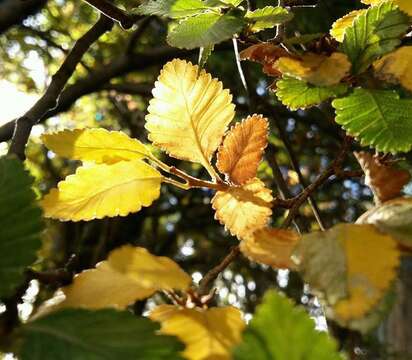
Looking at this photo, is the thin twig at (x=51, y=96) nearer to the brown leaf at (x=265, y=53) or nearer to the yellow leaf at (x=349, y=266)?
the brown leaf at (x=265, y=53)

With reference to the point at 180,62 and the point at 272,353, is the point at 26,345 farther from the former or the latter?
the point at 180,62

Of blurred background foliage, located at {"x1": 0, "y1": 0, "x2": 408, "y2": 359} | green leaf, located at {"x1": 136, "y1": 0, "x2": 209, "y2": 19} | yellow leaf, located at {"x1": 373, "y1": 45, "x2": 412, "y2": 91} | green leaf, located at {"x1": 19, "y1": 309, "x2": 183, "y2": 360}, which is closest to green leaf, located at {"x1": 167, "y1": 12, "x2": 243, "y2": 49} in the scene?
green leaf, located at {"x1": 136, "y1": 0, "x2": 209, "y2": 19}

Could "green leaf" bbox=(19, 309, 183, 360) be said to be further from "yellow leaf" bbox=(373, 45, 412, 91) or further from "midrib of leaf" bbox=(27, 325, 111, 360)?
"yellow leaf" bbox=(373, 45, 412, 91)

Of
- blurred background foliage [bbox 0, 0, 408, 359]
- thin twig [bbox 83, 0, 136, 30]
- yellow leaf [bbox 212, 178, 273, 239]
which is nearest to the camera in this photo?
yellow leaf [bbox 212, 178, 273, 239]

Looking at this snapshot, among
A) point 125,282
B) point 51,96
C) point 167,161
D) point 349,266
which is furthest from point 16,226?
point 167,161

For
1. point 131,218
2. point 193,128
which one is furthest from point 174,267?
point 131,218

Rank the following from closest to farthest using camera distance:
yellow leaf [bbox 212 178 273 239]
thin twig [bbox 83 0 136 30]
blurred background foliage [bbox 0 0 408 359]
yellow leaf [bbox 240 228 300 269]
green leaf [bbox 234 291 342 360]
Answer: green leaf [bbox 234 291 342 360] → yellow leaf [bbox 240 228 300 269] → yellow leaf [bbox 212 178 273 239] → thin twig [bbox 83 0 136 30] → blurred background foliage [bbox 0 0 408 359]
